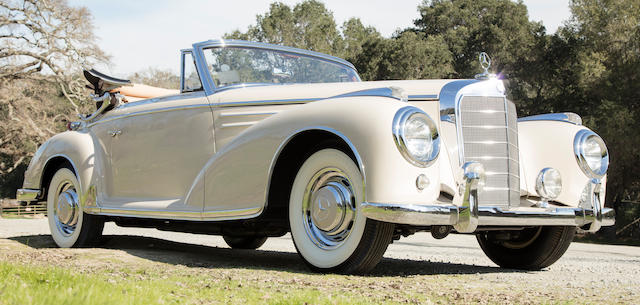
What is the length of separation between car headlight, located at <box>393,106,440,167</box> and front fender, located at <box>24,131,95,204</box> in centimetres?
351

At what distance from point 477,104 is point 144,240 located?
4127 millimetres

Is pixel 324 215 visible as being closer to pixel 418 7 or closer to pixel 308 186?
pixel 308 186

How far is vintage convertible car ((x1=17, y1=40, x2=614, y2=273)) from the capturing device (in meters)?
3.93

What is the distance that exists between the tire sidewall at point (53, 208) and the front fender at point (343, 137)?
1.94 meters

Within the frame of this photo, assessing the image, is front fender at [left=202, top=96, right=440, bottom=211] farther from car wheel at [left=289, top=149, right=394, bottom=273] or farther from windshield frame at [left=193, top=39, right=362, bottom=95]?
windshield frame at [left=193, top=39, right=362, bottom=95]

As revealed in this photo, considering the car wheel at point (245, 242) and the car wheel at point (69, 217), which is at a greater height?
the car wheel at point (69, 217)

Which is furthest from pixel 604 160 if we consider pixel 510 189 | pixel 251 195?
pixel 251 195

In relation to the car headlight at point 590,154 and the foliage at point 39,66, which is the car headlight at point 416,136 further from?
the foliage at point 39,66

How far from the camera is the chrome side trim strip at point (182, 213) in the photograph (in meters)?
4.60

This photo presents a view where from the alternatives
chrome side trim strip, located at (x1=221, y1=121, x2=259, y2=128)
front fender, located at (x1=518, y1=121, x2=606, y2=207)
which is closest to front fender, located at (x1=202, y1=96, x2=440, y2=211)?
chrome side trim strip, located at (x1=221, y1=121, x2=259, y2=128)

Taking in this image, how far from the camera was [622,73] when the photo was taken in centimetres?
2209

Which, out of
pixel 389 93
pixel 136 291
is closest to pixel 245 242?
pixel 389 93

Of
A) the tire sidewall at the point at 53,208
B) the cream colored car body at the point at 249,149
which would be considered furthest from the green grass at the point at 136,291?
the tire sidewall at the point at 53,208

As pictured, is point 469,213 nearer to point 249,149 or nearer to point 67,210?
point 249,149
